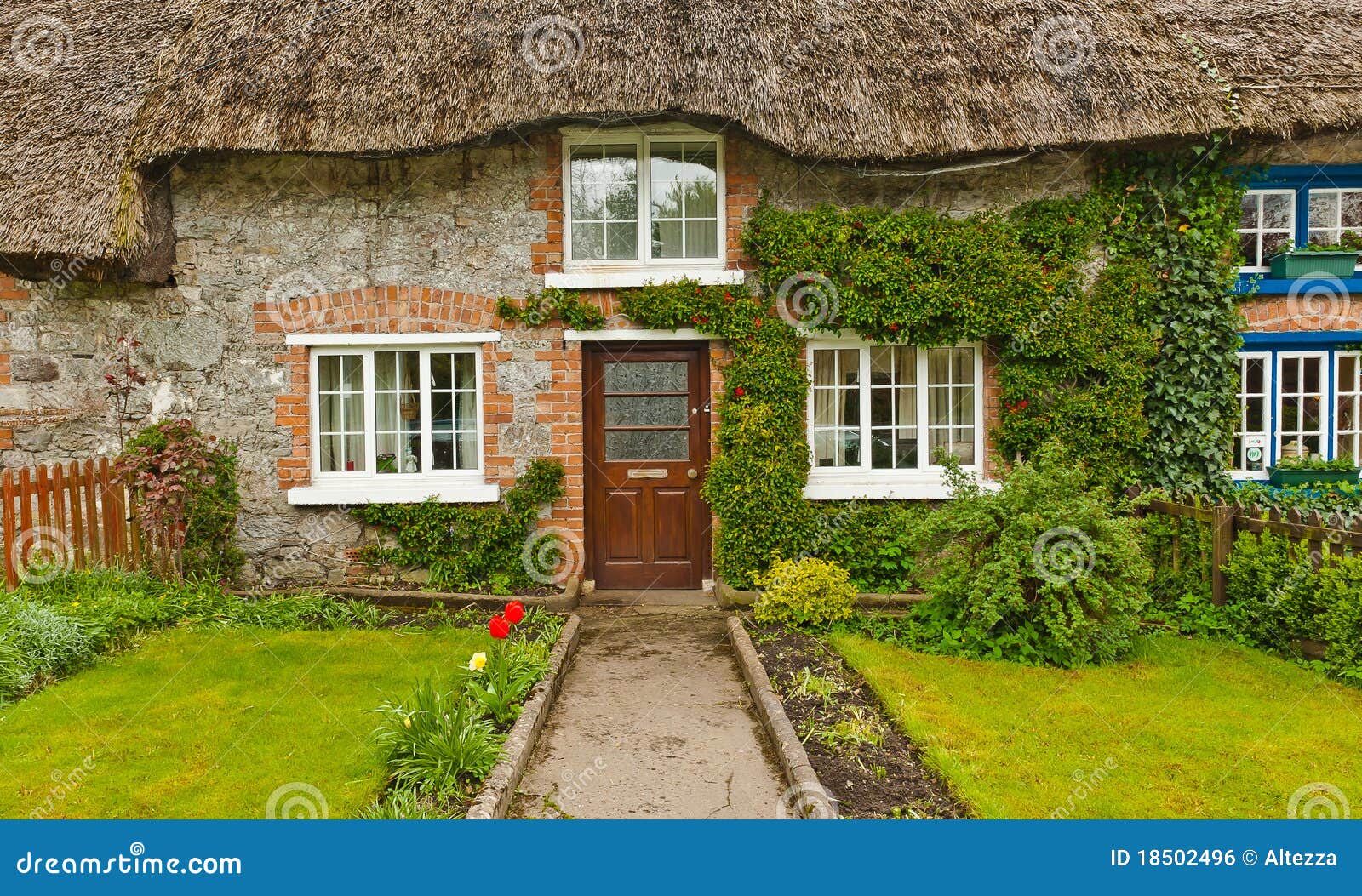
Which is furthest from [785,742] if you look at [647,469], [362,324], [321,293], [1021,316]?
[321,293]

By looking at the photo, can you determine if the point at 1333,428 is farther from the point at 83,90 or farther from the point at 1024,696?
the point at 83,90

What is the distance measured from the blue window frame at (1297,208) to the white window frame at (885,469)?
3.01m

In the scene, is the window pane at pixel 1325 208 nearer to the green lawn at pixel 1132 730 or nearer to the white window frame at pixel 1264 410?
the white window frame at pixel 1264 410

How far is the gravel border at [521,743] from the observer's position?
3.75 m

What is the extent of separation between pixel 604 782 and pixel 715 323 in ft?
14.4

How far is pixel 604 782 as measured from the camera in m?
4.23

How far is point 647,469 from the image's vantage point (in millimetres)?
7984

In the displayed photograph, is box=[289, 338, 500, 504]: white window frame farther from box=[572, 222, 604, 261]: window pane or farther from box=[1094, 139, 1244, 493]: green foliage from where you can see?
box=[1094, 139, 1244, 493]: green foliage

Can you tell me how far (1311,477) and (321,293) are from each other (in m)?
9.33

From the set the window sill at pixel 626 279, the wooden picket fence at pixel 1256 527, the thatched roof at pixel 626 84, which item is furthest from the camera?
the window sill at pixel 626 279

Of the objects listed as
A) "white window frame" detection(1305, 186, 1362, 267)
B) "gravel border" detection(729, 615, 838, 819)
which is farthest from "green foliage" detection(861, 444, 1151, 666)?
"white window frame" detection(1305, 186, 1362, 267)

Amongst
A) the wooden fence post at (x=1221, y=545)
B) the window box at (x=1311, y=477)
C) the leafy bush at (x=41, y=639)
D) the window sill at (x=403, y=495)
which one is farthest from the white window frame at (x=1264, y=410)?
the leafy bush at (x=41, y=639)

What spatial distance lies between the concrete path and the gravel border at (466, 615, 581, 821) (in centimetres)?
6

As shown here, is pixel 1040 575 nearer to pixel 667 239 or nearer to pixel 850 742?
pixel 850 742
